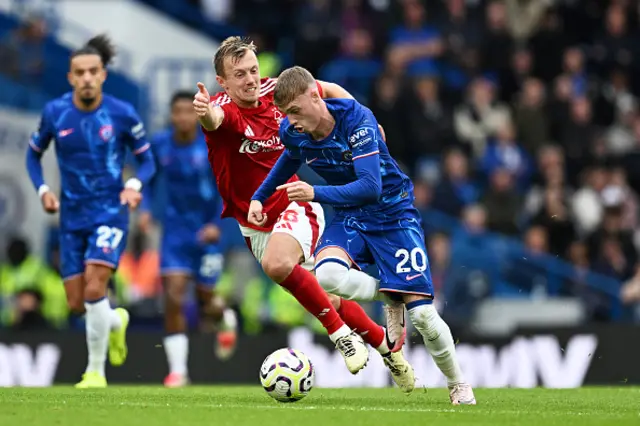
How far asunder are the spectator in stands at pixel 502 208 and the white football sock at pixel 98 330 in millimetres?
7457

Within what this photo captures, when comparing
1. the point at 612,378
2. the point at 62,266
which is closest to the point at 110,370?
the point at 62,266

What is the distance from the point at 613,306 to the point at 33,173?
795cm

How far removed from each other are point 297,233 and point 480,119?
32.2 feet

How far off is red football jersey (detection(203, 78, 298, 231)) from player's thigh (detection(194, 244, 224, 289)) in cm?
394

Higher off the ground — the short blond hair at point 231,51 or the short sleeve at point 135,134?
the short blond hair at point 231,51

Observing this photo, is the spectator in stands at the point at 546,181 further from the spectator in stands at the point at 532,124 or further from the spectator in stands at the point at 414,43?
the spectator in stands at the point at 414,43

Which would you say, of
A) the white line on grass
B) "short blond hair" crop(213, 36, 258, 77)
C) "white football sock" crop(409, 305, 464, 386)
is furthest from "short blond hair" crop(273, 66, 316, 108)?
the white line on grass

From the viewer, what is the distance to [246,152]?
9.66m

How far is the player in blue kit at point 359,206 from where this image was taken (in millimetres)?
8430

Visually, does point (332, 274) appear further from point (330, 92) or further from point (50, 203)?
point (50, 203)

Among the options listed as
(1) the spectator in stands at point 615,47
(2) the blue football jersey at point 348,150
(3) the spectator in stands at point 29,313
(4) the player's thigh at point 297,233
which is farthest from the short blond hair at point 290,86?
(1) the spectator in stands at point 615,47

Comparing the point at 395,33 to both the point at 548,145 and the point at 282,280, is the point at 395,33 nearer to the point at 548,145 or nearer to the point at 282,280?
the point at 548,145

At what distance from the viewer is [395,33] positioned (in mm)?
20078

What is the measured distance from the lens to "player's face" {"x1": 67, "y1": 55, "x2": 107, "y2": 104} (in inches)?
439
